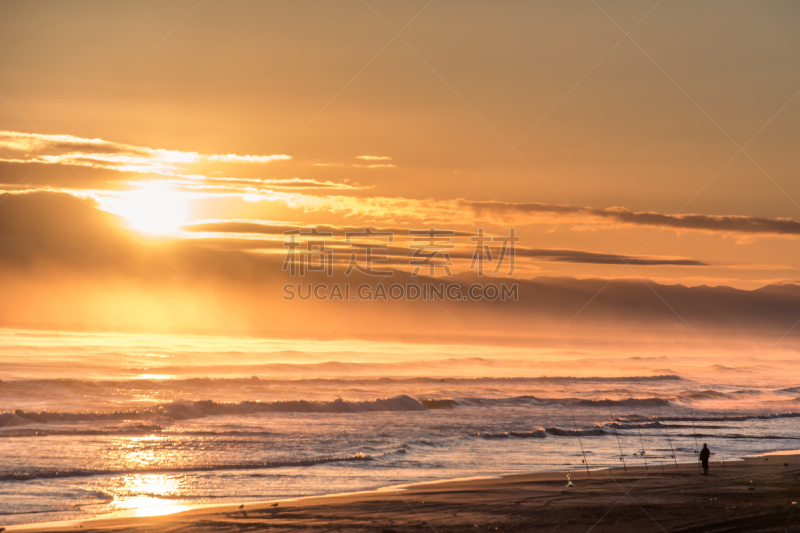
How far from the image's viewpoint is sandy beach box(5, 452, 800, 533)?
1237cm

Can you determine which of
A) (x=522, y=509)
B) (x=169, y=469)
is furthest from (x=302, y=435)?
(x=522, y=509)

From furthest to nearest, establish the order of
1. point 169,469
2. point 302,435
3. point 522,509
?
point 302,435, point 169,469, point 522,509

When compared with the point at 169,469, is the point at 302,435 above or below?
above

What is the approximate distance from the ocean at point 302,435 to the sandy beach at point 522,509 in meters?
1.37

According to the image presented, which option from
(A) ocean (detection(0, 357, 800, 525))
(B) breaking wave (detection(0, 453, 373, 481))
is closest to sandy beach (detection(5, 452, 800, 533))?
(A) ocean (detection(0, 357, 800, 525))

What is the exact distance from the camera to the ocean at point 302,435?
16.8 metres

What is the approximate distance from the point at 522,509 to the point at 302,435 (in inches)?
571

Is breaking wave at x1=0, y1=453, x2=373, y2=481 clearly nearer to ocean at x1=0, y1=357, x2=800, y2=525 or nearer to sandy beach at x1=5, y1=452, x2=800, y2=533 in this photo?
ocean at x1=0, y1=357, x2=800, y2=525

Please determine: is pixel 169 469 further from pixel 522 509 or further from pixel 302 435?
pixel 522 509

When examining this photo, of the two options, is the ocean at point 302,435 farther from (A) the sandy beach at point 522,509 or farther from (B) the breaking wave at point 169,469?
(A) the sandy beach at point 522,509

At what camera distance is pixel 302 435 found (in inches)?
1050

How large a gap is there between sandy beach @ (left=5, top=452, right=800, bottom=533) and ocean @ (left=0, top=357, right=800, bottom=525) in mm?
1367

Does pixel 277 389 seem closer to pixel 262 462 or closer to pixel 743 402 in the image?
pixel 262 462

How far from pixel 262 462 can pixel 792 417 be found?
32.3 m
